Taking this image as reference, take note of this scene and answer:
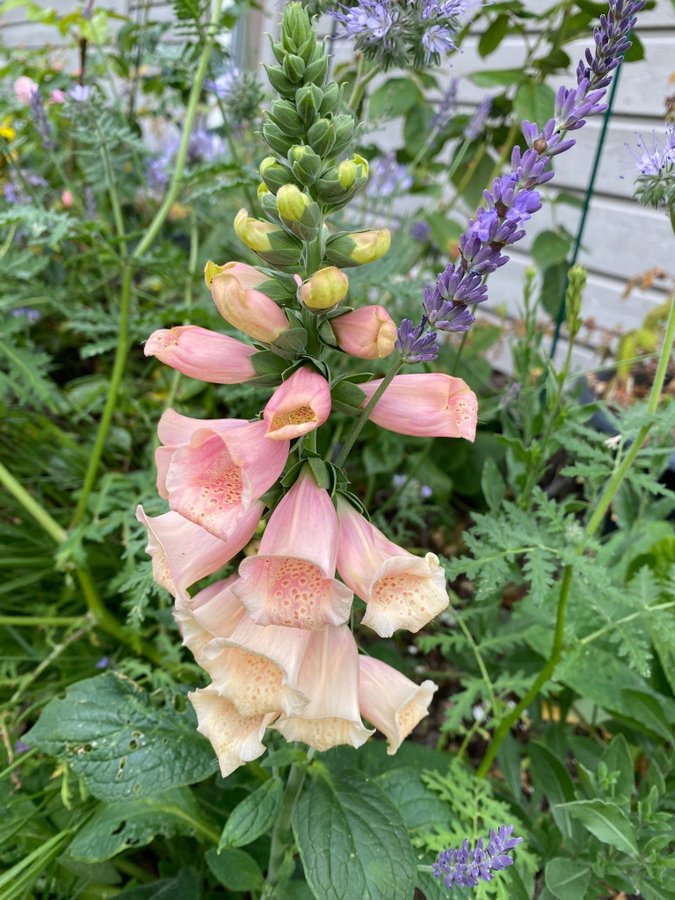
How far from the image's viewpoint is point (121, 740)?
2.54 ft

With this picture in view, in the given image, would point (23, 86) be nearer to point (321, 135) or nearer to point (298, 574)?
point (321, 135)

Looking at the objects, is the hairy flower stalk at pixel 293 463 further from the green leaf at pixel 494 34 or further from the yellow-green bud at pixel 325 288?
the green leaf at pixel 494 34

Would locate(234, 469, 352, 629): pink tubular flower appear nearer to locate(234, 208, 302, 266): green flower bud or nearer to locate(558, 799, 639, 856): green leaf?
locate(234, 208, 302, 266): green flower bud

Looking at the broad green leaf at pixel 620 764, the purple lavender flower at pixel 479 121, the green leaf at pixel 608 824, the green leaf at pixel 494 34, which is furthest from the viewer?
the purple lavender flower at pixel 479 121

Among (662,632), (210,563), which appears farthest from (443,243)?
(210,563)

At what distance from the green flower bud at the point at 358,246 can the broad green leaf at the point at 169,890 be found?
81 cm

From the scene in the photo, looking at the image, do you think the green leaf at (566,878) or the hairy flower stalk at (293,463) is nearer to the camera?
the hairy flower stalk at (293,463)

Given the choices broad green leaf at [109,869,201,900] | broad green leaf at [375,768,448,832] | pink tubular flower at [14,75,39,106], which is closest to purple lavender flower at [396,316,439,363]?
broad green leaf at [375,768,448,832]

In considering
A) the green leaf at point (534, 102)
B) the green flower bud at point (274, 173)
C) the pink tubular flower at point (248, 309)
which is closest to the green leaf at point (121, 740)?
the pink tubular flower at point (248, 309)

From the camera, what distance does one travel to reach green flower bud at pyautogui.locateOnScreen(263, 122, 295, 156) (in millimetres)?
557

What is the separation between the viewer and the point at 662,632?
0.80 m

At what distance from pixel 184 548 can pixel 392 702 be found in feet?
0.87

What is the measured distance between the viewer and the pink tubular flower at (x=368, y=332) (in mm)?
543

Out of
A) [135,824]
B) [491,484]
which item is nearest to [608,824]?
[491,484]
